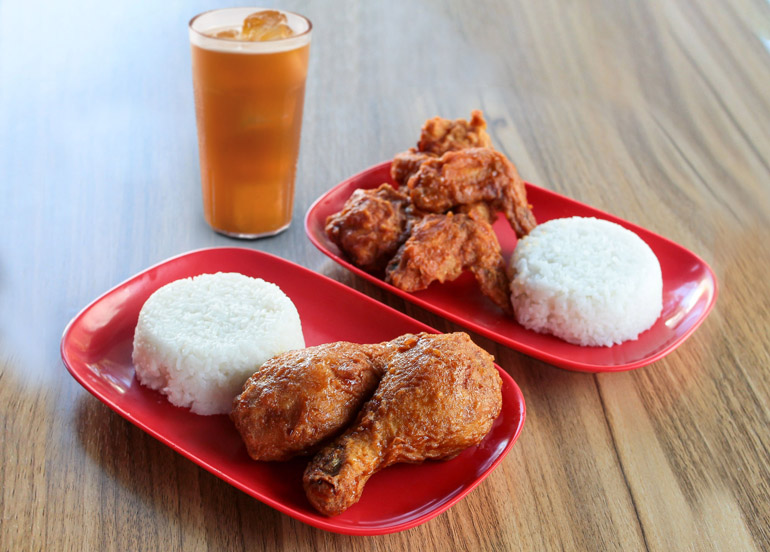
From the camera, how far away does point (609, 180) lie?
11.2 feet

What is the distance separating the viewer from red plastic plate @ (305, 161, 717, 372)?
7.26 feet

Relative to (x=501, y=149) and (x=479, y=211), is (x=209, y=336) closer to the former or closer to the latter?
(x=479, y=211)

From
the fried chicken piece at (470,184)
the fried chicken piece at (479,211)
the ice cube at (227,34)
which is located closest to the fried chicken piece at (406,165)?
the fried chicken piece at (470,184)

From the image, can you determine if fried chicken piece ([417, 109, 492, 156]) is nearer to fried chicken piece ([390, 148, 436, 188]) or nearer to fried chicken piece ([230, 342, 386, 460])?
fried chicken piece ([390, 148, 436, 188])

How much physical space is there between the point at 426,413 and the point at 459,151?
1.21 m

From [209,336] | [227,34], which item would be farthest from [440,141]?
[209,336]

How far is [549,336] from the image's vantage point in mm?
2354

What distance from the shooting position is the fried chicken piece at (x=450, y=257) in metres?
2.33

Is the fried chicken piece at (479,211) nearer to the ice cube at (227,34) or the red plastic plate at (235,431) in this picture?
the red plastic plate at (235,431)

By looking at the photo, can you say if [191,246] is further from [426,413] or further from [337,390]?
[426,413]

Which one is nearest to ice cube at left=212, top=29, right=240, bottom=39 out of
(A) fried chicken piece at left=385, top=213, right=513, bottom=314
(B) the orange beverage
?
(B) the orange beverage

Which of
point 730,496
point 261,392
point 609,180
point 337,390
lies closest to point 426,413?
point 337,390

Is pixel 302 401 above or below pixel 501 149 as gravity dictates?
above

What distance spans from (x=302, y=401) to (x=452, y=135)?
4.74ft
